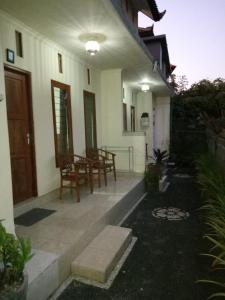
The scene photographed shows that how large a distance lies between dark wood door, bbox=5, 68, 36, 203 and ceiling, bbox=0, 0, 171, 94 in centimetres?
79

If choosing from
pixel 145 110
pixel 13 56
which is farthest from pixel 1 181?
pixel 145 110

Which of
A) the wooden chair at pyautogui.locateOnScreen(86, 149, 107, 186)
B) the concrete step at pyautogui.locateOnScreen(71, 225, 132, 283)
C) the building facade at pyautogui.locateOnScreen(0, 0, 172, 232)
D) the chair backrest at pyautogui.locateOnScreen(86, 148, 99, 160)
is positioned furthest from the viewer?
the chair backrest at pyautogui.locateOnScreen(86, 148, 99, 160)

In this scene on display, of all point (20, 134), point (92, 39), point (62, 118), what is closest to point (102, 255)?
point (20, 134)

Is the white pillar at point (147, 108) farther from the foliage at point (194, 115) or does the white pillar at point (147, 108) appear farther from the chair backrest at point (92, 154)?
the chair backrest at point (92, 154)

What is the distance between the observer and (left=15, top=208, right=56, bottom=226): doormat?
3.28 meters

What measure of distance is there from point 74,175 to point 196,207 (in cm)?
264

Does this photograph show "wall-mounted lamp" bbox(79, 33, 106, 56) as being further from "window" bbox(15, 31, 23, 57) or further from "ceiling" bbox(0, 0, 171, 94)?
"window" bbox(15, 31, 23, 57)

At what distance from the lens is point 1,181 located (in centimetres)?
232

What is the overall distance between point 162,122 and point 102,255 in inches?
355

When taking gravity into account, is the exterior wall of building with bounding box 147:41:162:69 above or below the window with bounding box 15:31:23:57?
above

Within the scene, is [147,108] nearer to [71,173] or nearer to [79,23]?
[71,173]

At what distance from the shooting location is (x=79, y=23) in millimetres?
3508

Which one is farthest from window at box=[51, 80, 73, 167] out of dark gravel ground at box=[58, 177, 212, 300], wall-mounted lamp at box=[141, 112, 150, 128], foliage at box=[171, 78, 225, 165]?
foliage at box=[171, 78, 225, 165]

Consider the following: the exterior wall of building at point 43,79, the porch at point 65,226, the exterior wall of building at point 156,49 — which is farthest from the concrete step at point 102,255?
the exterior wall of building at point 156,49
